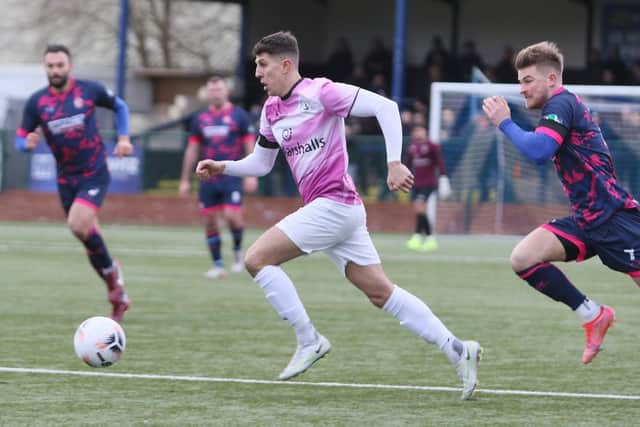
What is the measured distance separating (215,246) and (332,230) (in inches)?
306

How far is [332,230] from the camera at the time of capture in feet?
22.7

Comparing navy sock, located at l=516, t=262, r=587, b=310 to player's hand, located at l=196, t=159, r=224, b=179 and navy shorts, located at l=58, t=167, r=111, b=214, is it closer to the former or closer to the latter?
player's hand, located at l=196, t=159, r=224, b=179

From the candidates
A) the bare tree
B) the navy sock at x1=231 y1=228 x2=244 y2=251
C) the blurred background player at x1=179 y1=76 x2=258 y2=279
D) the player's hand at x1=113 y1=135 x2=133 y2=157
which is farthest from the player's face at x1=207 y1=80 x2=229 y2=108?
the bare tree

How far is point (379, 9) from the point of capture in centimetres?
3472

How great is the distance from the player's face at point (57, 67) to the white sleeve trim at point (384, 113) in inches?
157

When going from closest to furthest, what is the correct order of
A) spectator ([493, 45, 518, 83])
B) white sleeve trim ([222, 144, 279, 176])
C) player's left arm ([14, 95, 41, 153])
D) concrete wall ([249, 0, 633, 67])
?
white sleeve trim ([222, 144, 279, 176])
player's left arm ([14, 95, 41, 153])
spectator ([493, 45, 518, 83])
concrete wall ([249, 0, 633, 67])

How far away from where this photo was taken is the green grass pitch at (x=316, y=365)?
6293 mm

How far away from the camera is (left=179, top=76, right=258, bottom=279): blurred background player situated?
14672 millimetres

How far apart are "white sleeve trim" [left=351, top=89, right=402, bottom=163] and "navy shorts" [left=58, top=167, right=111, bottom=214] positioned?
3.82 m

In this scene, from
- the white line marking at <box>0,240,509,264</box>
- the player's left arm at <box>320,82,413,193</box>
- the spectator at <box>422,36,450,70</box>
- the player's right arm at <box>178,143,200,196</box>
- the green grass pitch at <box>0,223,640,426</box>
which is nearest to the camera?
the green grass pitch at <box>0,223,640,426</box>

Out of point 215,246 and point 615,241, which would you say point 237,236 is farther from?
point 615,241

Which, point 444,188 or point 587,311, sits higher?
point 587,311

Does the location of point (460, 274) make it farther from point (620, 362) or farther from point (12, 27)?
point (12, 27)

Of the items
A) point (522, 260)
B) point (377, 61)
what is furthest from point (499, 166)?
point (522, 260)
